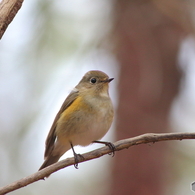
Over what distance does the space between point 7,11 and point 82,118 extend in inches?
61.7

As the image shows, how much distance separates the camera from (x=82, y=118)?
15.2 ft

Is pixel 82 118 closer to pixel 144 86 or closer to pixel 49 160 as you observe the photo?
pixel 49 160

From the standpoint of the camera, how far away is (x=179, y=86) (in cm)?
776

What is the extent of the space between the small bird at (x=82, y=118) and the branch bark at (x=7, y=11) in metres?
1.51

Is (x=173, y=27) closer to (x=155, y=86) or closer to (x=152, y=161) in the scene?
(x=155, y=86)

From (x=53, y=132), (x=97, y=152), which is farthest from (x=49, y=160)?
(x=97, y=152)

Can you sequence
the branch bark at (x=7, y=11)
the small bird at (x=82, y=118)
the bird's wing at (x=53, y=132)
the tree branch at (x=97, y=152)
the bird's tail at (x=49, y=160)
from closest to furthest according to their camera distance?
the tree branch at (x=97, y=152) < the branch bark at (x=7, y=11) < the small bird at (x=82, y=118) < the bird's wing at (x=53, y=132) < the bird's tail at (x=49, y=160)

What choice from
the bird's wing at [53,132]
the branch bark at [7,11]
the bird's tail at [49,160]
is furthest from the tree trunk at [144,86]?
the branch bark at [7,11]

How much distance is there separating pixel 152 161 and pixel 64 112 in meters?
3.04

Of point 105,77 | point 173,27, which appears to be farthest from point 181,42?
point 105,77

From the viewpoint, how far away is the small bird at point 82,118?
4602 millimetres

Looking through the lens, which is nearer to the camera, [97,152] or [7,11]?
[7,11]

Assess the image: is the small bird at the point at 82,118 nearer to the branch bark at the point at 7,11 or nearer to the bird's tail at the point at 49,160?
the bird's tail at the point at 49,160

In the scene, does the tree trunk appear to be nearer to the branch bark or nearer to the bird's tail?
the bird's tail
